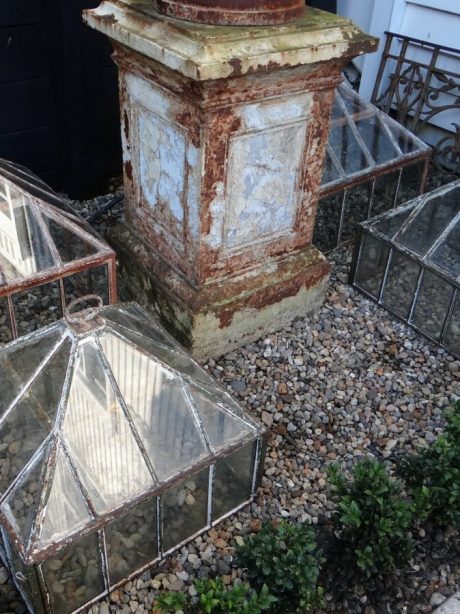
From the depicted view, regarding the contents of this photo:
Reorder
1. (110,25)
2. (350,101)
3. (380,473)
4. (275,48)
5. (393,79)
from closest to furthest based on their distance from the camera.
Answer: (380,473) → (275,48) → (110,25) → (350,101) → (393,79)

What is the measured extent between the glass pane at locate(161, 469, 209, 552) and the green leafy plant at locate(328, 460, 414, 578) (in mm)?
529

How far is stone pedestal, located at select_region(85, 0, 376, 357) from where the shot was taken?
282cm

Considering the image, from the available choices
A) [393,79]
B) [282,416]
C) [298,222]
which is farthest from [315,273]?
[393,79]

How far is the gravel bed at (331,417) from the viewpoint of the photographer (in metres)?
2.58

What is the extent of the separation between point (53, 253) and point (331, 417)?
65.3 inches

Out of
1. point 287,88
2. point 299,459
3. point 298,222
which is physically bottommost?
point 299,459

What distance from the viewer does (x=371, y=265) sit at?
4168 mm

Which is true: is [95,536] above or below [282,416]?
above

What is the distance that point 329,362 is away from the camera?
147 inches

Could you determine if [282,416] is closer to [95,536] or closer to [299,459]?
[299,459]

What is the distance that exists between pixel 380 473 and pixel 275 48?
1.87 metres

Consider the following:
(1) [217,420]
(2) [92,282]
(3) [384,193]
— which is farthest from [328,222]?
(1) [217,420]

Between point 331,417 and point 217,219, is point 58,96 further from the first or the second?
point 331,417

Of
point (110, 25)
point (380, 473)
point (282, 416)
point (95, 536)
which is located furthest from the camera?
point (282, 416)
